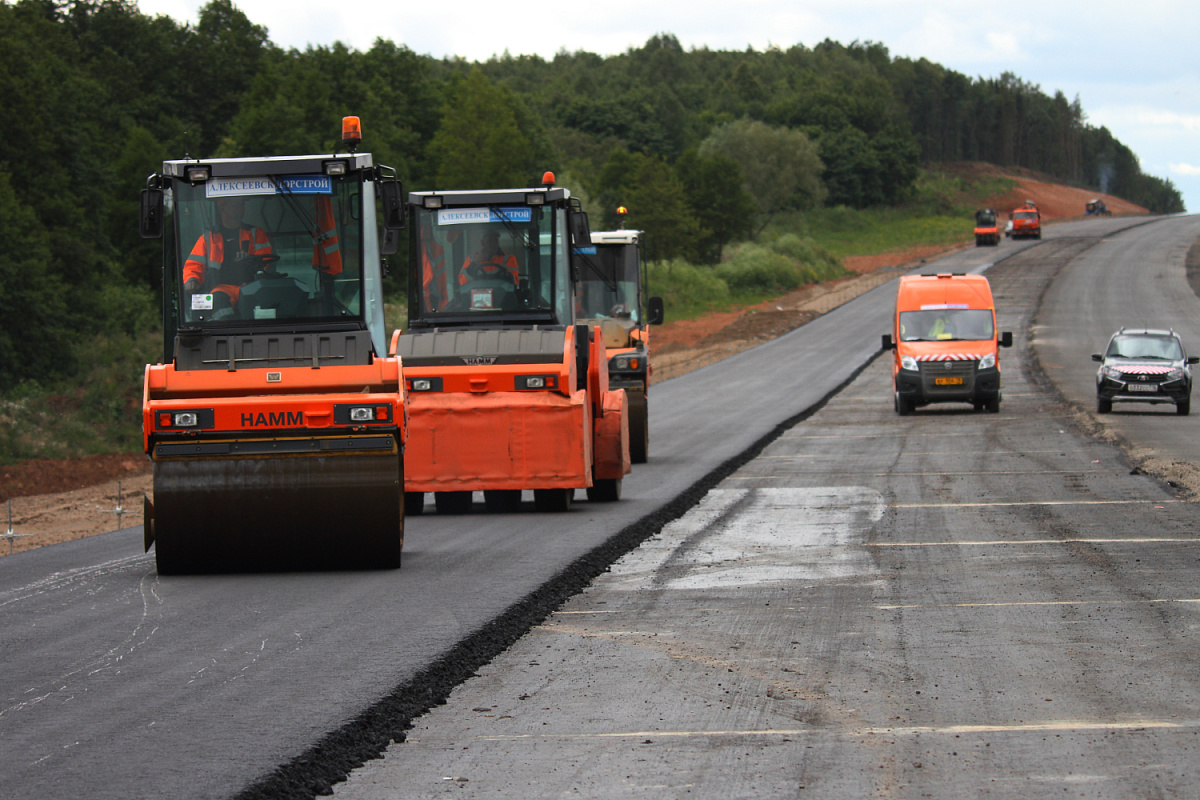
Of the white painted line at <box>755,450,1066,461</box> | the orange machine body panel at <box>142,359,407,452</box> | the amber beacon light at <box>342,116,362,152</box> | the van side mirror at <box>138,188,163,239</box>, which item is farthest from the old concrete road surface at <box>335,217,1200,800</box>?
the white painted line at <box>755,450,1066,461</box>

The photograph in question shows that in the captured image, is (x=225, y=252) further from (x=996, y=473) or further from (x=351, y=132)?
(x=996, y=473)

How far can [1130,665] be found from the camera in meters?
7.48

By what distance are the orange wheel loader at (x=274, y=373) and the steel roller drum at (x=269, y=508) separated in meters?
0.01

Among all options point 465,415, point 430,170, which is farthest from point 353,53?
point 465,415

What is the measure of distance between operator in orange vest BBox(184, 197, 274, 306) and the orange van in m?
22.6

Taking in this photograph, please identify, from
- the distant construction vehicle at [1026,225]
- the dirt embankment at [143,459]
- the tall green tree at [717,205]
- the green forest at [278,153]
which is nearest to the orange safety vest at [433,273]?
the green forest at [278,153]

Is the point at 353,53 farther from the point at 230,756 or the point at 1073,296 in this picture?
the point at 230,756

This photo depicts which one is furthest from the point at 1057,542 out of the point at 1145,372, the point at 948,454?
the point at 1145,372

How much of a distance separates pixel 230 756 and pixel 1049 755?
11.8 feet

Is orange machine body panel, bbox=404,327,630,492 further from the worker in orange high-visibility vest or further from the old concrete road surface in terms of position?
the old concrete road surface

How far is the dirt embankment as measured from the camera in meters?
20.4

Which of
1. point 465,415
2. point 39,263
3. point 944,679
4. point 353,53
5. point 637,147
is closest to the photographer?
point 944,679

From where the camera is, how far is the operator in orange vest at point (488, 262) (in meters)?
15.6

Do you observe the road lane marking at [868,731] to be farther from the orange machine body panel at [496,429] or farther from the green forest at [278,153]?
the orange machine body panel at [496,429]
